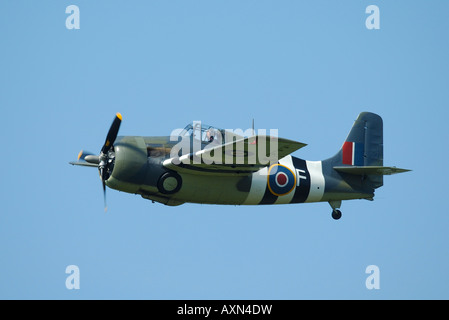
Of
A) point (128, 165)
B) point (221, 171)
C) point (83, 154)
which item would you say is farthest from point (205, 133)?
point (83, 154)

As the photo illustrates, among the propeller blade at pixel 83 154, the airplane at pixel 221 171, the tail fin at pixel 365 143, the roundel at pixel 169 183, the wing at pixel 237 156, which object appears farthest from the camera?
the tail fin at pixel 365 143

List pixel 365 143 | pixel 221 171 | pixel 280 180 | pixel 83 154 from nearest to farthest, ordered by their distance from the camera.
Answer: pixel 221 171 → pixel 280 180 → pixel 83 154 → pixel 365 143

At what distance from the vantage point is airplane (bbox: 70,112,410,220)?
20938 millimetres

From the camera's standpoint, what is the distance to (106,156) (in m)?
21.4

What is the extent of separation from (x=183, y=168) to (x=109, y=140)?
211 centimetres

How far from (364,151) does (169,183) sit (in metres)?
6.95

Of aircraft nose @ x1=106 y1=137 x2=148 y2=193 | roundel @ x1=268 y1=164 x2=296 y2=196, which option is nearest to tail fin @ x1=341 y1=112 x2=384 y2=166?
roundel @ x1=268 y1=164 x2=296 y2=196

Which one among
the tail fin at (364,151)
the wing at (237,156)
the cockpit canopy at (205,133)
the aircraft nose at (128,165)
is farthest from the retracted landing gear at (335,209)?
the aircraft nose at (128,165)

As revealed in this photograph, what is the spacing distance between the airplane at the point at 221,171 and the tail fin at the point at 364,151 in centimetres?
4

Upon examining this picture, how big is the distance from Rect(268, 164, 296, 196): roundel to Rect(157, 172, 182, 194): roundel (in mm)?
2817

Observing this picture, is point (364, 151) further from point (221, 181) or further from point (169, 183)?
point (169, 183)

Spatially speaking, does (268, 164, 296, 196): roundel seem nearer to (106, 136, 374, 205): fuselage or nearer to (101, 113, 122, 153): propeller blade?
(106, 136, 374, 205): fuselage

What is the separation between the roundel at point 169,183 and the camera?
70.3 feet

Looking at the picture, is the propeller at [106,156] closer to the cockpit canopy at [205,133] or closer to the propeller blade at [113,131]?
the propeller blade at [113,131]
